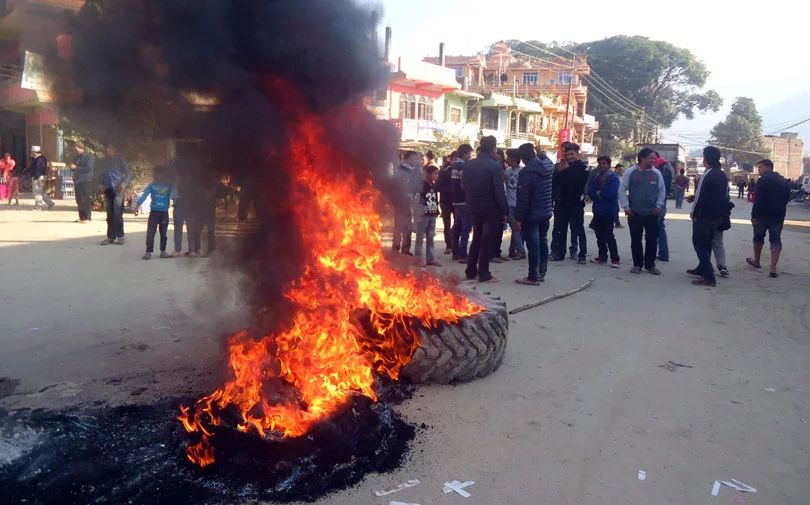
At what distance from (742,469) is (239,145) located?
3702 millimetres

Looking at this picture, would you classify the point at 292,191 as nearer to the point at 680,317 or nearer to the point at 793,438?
the point at 793,438

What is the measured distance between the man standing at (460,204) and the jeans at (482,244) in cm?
128

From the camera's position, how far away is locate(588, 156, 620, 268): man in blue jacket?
9.93 metres

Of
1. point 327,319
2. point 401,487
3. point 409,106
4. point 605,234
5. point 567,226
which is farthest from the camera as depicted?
point 409,106

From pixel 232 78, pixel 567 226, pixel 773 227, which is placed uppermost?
pixel 232 78

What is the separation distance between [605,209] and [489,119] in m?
38.9

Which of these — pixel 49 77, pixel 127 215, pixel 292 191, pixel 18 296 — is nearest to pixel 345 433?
pixel 292 191

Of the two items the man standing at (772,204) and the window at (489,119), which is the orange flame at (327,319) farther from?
the window at (489,119)

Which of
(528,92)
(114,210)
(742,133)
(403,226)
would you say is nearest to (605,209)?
(403,226)

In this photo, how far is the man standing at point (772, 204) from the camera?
9.38 m

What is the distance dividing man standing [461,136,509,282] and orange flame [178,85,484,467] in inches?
128

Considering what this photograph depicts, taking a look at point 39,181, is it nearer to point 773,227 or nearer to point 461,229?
point 461,229

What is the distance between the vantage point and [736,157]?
253 feet

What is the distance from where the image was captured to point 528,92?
62.5 meters
